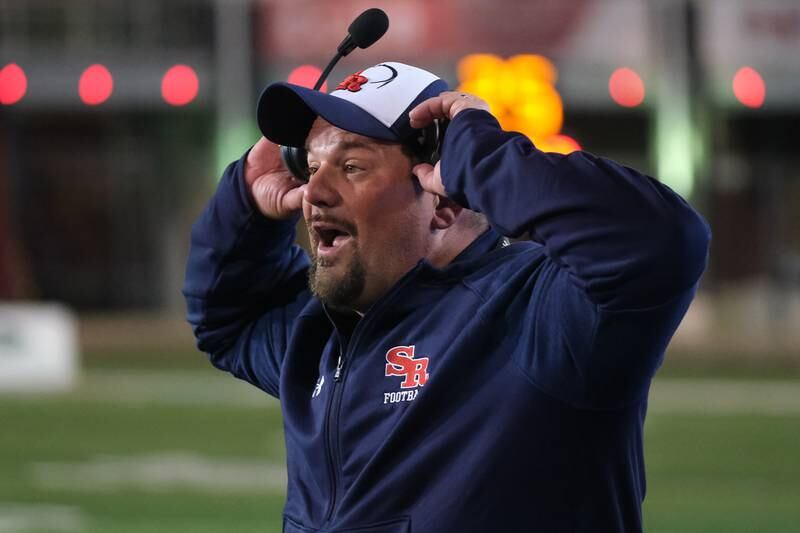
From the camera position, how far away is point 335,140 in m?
2.97

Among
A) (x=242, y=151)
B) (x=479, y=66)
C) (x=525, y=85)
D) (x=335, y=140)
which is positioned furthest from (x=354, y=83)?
(x=242, y=151)

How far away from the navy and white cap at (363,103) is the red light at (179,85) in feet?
74.1

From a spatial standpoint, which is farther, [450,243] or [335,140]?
[450,243]

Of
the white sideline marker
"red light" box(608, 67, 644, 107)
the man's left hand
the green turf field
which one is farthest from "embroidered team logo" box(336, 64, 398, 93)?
"red light" box(608, 67, 644, 107)

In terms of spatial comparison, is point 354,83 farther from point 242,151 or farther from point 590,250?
point 242,151

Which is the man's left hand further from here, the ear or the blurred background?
the blurred background

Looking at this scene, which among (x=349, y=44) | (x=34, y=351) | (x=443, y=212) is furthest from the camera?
(x=34, y=351)

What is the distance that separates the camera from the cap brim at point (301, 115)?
2.91 m

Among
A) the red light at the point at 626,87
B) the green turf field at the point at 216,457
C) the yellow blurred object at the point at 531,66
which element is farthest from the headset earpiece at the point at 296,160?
the red light at the point at 626,87

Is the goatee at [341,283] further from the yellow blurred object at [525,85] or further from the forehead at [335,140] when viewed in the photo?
the yellow blurred object at [525,85]

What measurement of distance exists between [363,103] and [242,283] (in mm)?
728

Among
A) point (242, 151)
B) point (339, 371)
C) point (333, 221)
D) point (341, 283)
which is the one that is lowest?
point (339, 371)

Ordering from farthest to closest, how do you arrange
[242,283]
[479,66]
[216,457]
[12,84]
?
[12,84]
[479,66]
[216,457]
[242,283]

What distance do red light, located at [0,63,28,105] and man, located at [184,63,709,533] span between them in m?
22.8
